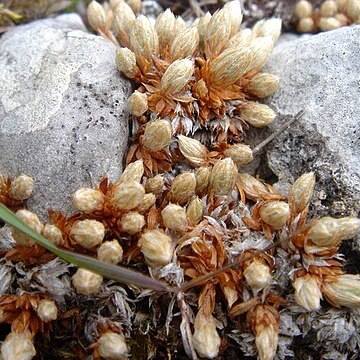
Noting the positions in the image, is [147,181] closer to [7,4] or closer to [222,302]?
[222,302]

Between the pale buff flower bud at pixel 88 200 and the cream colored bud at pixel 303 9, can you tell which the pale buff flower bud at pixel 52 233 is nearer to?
the pale buff flower bud at pixel 88 200

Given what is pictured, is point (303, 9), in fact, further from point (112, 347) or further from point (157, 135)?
point (112, 347)

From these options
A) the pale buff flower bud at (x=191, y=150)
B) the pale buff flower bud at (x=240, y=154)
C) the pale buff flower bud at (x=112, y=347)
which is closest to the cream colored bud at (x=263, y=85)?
the pale buff flower bud at (x=240, y=154)

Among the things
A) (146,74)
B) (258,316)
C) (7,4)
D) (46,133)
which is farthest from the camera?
(7,4)

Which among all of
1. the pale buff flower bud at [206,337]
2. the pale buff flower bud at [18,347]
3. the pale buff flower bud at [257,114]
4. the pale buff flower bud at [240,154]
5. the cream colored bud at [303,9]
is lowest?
the pale buff flower bud at [206,337]

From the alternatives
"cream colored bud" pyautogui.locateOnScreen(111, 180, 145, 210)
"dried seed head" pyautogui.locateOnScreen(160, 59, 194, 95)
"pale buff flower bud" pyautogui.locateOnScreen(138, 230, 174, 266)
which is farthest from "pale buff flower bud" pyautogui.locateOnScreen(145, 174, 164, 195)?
"dried seed head" pyautogui.locateOnScreen(160, 59, 194, 95)

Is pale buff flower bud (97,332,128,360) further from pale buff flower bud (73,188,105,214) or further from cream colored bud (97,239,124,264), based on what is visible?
pale buff flower bud (73,188,105,214)

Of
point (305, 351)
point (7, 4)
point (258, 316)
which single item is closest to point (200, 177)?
point (258, 316)
